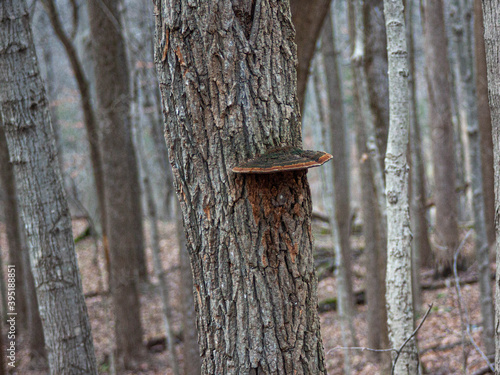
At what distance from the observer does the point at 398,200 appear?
306cm

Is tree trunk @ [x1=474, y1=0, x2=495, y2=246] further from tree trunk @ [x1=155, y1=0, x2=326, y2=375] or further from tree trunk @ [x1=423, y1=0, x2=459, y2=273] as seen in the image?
tree trunk @ [x1=155, y1=0, x2=326, y2=375]

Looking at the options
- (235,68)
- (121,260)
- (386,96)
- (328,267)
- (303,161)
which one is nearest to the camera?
(303,161)

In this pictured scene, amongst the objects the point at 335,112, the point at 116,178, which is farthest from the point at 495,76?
the point at 335,112

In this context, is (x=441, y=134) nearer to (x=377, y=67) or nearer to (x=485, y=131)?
(x=485, y=131)

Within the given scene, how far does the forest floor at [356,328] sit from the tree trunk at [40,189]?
95.4 inches

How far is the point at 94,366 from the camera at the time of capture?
313 cm

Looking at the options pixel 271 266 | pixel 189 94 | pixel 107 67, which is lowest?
pixel 271 266

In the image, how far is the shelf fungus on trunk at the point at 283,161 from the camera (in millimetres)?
1546

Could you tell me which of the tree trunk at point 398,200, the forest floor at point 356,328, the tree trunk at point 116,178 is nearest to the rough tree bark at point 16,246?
the forest floor at point 356,328

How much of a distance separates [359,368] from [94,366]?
5.15m

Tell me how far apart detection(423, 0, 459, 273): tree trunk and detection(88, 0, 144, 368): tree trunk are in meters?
6.79

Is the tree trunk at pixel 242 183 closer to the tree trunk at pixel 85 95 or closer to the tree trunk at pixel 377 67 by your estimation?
the tree trunk at pixel 377 67

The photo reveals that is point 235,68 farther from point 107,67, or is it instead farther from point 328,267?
point 328,267

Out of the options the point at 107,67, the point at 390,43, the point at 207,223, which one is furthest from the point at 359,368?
the point at 107,67
